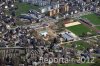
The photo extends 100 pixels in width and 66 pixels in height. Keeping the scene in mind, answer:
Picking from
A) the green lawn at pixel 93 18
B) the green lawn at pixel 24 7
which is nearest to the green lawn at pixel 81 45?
the green lawn at pixel 93 18

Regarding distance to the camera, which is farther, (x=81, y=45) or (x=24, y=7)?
(x=24, y=7)

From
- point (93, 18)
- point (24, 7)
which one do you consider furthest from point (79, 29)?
point (24, 7)

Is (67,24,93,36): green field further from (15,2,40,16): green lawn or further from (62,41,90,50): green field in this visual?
(15,2,40,16): green lawn

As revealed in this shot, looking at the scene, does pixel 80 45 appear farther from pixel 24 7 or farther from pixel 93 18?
pixel 24 7

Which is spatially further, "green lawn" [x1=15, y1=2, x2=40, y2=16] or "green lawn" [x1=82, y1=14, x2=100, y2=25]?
"green lawn" [x1=15, y1=2, x2=40, y2=16]

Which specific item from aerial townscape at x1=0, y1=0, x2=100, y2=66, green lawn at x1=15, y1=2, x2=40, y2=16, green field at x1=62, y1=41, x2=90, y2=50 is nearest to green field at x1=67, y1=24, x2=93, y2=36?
aerial townscape at x1=0, y1=0, x2=100, y2=66

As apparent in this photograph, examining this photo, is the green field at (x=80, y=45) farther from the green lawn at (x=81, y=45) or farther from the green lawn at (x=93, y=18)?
the green lawn at (x=93, y=18)

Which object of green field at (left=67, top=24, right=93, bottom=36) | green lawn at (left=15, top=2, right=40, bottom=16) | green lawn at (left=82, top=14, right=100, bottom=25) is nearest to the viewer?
green field at (left=67, top=24, right=93, bottom=36)

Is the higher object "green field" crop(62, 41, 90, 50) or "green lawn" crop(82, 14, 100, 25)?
"green lawn" crop(82, 14, 100, 25)
